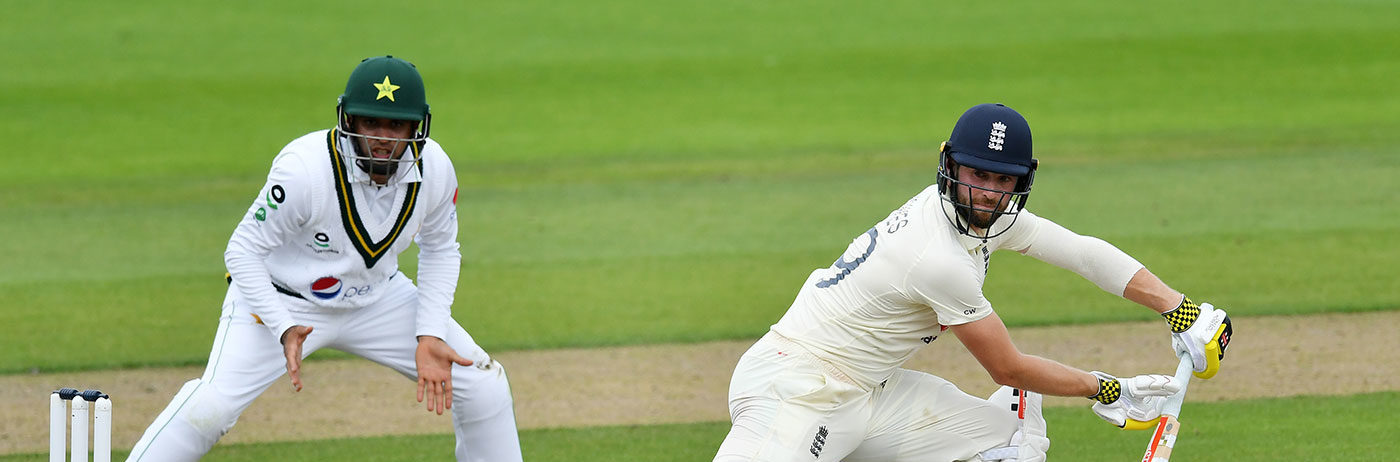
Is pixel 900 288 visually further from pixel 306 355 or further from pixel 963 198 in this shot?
pixel 306 355

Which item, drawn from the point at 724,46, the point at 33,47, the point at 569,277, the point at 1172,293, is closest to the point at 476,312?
the point at 569,277

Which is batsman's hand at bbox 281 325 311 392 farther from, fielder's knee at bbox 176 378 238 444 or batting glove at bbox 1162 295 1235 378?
batting glove at bbox 1162 295 1235 378

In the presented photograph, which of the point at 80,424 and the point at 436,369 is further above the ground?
the point at 436,369

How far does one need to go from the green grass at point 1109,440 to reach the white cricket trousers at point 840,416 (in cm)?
143

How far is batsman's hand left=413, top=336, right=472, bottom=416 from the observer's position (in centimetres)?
557

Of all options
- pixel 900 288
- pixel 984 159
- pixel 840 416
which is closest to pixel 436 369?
pixel 840 416

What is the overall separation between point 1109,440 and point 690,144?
12277mm

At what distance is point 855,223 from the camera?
42.6 ft

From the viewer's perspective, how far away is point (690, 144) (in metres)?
19.0

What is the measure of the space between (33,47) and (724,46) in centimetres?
1177

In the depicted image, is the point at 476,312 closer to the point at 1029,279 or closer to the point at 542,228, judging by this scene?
the point at 542,228

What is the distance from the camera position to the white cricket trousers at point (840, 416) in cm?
524

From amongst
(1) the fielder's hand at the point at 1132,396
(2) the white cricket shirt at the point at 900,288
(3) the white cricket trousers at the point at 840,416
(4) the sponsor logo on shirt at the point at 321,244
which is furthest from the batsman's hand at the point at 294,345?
(1) the fielder's hand at the point at 1132,396

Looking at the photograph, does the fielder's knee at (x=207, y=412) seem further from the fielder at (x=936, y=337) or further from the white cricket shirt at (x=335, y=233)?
the fielder at (x=936, y=337)
